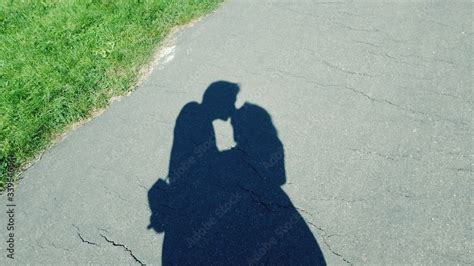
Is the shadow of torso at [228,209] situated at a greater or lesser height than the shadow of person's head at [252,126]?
lesser

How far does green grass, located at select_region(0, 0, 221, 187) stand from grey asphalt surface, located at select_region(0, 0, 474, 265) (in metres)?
0.37

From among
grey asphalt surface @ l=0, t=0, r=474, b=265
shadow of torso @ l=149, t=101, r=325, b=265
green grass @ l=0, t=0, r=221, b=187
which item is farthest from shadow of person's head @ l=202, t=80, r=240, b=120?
green grass @ l=0, t=0, r=221, b=187

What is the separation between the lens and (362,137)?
437 centimetres

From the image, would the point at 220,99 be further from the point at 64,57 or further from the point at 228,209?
the point at 64,57

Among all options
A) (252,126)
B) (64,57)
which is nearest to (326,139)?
Result: (252,126)

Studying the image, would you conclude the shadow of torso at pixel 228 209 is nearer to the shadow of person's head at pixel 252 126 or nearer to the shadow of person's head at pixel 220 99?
the shadow of person's head at pixel 252 126

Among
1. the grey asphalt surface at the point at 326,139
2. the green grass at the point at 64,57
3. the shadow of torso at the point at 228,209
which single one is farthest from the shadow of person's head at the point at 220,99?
the green grass at the point at 64,57

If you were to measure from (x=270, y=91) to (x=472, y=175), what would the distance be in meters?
2.55

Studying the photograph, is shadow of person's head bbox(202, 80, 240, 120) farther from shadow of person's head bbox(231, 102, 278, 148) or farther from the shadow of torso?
the shadow of torso

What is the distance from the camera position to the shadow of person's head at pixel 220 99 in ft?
16.5

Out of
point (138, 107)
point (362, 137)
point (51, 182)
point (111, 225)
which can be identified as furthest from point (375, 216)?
point (51, 182)

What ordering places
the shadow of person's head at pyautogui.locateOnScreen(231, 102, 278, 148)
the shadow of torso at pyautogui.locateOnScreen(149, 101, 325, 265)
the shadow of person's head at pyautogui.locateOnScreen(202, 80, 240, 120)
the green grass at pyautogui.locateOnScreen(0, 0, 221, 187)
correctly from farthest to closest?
the green grass at pyautogui.locateOnScreen(0, 0, 221, 187) → the shadow of person's head at pyautogui.locateOnScreen(202, 80, 240, 120) → the shadow of person's head at pyautogui.locateOnScreen(231, 102, 278, 148) → the shadow of torso at pyautogui.locateOnScreen(149, 101, 325, 265)

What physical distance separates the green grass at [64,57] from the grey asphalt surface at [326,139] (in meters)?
0.37

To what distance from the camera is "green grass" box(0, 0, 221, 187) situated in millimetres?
5375
